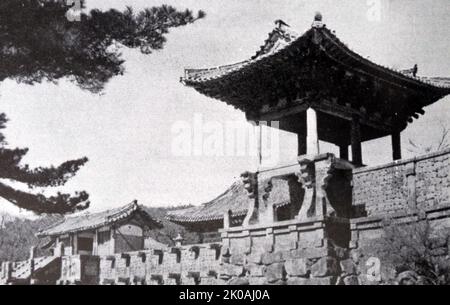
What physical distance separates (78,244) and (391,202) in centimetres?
2490

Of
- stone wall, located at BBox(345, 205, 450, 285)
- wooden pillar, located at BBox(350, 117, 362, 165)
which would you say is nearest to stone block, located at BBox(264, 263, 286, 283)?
stone wall, located at BBox(345, 205, 450, 285)

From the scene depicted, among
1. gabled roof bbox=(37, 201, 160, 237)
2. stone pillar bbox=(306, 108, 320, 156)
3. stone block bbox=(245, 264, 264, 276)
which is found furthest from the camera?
gabled roof bbox=(37, 201, 160, 237)

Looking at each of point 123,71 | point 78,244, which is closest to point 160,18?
point 123,71

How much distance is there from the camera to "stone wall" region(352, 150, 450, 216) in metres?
9.84

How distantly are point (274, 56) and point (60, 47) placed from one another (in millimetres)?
4733

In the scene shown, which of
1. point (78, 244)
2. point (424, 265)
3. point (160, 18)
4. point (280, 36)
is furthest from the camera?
point (78, 244)

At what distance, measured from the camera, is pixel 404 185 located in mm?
10586

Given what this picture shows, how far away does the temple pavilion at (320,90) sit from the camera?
37.5ft

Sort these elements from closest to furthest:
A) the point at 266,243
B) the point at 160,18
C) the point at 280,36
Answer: the point at 160,18, the point at 266,243, the point at 280,36

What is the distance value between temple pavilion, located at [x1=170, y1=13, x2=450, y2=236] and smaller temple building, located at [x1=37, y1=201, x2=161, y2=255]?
17.6m

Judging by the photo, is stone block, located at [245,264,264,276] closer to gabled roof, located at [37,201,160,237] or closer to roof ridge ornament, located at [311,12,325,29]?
roof ridge ornament, located at [311,12,325,29]

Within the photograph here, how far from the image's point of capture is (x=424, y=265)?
905cm

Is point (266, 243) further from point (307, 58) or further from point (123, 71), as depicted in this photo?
point (123, 71)
